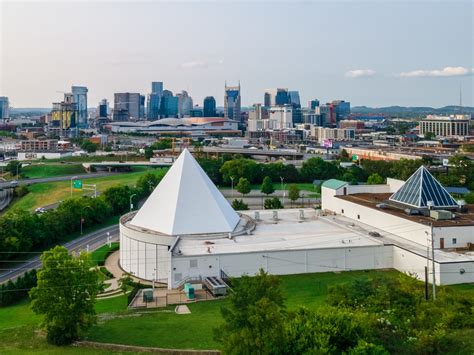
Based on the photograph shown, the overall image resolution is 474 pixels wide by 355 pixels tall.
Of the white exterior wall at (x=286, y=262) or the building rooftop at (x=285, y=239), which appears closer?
the white exterior wall at (x=286, y=262)

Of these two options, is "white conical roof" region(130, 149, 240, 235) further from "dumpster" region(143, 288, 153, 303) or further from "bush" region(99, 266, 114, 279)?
"dumpster" region(143, 288, 153, 303)

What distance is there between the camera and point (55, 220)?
3981 cm

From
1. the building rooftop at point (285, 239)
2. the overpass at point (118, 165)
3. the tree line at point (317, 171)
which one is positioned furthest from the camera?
the overpass at point (118, 165)

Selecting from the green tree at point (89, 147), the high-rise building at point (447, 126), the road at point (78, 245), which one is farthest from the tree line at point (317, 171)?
the high-rise building at point (447, 126)

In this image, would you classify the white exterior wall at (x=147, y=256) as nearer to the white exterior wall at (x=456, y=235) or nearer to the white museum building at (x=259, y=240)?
the white museum building at (x=259, y=240)

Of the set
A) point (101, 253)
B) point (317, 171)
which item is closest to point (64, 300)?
point (101, 253)

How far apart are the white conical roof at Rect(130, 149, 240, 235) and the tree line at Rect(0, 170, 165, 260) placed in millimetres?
7561

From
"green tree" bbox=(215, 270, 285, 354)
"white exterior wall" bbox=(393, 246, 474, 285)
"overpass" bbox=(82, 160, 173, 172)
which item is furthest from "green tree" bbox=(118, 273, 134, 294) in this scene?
"overpass" bbox=(82, 160, 173, 172)

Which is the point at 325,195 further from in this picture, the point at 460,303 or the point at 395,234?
the point at 460,303

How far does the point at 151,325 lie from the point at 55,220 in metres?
21.6

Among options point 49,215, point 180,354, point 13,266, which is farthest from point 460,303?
point 49,215

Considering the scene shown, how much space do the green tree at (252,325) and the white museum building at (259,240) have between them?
12.8m

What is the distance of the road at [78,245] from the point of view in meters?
31.5

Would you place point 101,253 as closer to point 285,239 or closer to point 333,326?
point 285,239
